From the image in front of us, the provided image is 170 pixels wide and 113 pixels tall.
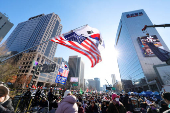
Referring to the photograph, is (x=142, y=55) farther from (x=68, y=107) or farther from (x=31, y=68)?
(x=31, y=68)

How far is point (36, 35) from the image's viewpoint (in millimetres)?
85000

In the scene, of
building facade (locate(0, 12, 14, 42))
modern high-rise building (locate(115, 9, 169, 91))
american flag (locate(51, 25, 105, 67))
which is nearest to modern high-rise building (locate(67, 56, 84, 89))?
modern high-rise building (locate(115, 9, 169, 91))

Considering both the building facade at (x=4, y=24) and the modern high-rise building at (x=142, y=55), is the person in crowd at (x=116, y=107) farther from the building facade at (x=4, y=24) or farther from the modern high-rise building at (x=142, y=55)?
the building facade at (x=4, y=24)

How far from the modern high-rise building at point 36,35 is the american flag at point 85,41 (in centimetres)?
7874

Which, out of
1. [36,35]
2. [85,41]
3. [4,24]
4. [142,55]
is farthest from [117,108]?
[36,35]

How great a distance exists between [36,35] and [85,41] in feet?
317

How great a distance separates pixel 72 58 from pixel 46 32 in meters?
77.3

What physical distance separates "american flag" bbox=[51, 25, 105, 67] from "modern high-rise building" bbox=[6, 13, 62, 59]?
78.7 meters

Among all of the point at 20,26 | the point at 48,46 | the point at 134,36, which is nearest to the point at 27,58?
the point at 48,46

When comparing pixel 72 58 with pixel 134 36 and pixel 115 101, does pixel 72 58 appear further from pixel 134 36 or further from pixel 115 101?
pixel 115 101

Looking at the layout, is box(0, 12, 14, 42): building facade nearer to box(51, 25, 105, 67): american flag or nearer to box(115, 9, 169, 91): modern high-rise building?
box(51, 25, 105, 67): american flag

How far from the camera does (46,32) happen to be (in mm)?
86312

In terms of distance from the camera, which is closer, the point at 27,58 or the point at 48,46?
the point at 27,58

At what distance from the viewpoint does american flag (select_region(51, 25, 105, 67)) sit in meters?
6.89
